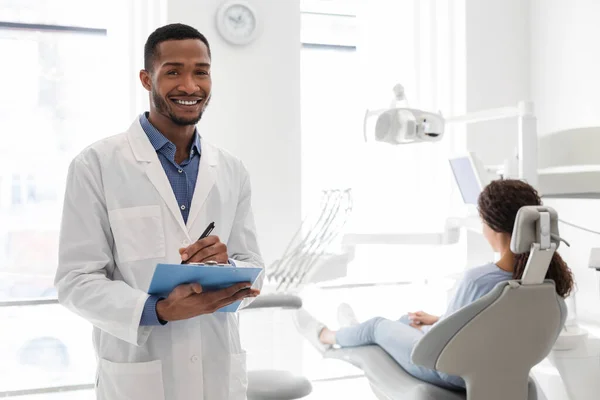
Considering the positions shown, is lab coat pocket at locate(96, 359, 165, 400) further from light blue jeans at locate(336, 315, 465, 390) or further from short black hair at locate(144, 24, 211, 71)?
light blue jeans at locate(336, 315, 465, 390)

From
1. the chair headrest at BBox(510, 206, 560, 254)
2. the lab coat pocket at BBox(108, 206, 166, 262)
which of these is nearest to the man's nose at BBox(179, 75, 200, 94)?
the lab coat pocket at BBox(108, 206, 166, 262)

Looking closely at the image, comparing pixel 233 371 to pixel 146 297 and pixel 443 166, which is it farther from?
pixel 443 166

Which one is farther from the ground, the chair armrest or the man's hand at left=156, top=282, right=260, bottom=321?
the man's hand at left=156, top=282, right=260, bottom=321

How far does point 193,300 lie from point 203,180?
0.37 meters

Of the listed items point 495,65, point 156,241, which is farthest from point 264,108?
point 156,241

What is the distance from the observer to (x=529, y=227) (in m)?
1.95

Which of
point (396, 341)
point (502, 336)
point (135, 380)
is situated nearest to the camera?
point (135, 380)

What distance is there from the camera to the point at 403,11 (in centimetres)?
507

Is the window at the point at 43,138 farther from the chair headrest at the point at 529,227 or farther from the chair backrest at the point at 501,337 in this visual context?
the chair headrest at the point at 529,227

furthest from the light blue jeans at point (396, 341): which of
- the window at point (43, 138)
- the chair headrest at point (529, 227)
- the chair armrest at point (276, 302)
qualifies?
the window at point (43, 138)

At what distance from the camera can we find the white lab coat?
58.2 inches

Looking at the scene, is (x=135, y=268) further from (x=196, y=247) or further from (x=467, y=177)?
(x=467, y=177)

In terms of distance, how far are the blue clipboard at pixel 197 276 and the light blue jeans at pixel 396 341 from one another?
123 cm

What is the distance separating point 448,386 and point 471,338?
37 centimetres
